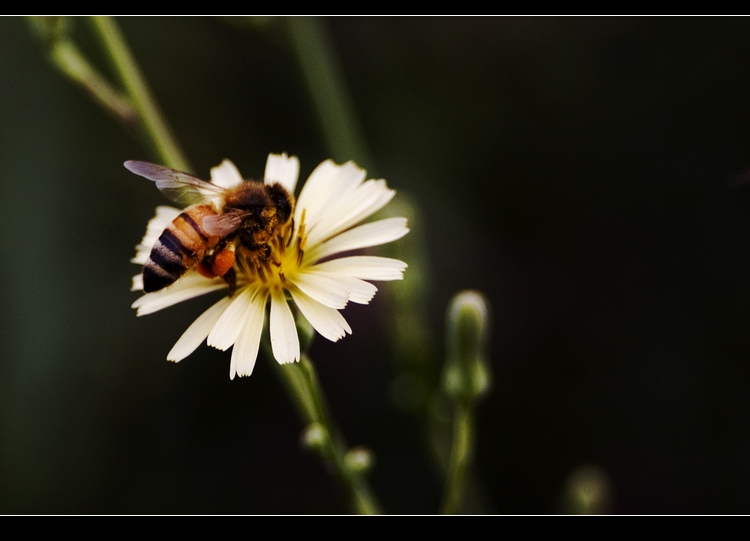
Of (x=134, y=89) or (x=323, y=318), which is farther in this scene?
(x=134, y=89)

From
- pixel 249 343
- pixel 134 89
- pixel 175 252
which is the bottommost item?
pixel 249 343

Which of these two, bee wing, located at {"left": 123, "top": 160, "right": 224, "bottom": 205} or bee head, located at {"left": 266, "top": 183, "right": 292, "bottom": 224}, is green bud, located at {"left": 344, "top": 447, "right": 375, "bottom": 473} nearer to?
bee head, located at {"left": 266, "top": 183, "right": 292, "bottom": 224}

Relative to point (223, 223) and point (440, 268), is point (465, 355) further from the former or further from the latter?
point (440, 268)

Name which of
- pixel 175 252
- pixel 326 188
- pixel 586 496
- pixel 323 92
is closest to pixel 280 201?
pixel 326 188

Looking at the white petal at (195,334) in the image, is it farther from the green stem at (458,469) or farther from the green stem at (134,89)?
the green stem at (458,469)

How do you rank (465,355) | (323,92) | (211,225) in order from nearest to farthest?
(211,225) → (465,355) → (323,92)

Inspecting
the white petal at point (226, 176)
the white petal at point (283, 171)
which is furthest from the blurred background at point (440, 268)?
the white petal at point (226, 176)
